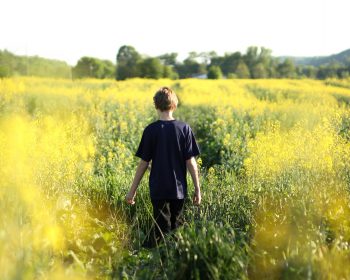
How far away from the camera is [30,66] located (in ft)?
37.1

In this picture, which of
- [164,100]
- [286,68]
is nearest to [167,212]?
[164,100]

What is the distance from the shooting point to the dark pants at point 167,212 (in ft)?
13.0

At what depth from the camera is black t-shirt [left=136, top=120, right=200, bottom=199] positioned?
3.89 metres

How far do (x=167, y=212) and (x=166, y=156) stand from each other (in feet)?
1.59

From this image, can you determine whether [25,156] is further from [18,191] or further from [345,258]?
[345,258]

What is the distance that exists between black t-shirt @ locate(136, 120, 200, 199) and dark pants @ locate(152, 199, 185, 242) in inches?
2.7

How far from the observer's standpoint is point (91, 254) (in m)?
3.46

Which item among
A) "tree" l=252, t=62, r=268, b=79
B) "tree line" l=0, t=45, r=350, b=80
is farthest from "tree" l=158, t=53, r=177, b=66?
"tree" l=252, t=62, r=268, b=79

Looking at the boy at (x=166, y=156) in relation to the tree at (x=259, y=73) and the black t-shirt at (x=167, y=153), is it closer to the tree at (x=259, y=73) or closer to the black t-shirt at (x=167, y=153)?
the black t-shirt at (x=167, y=153)

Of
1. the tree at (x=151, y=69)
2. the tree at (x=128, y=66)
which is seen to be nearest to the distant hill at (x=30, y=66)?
the tree at (x=151, y=69)

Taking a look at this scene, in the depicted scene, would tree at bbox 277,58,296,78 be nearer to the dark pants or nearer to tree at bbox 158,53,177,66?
tree at bbox 158,53,177,66

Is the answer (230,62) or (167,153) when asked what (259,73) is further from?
(167,153)

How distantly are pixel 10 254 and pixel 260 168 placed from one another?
2.89m

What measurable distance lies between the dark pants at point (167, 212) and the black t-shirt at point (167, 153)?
2.7 inches
